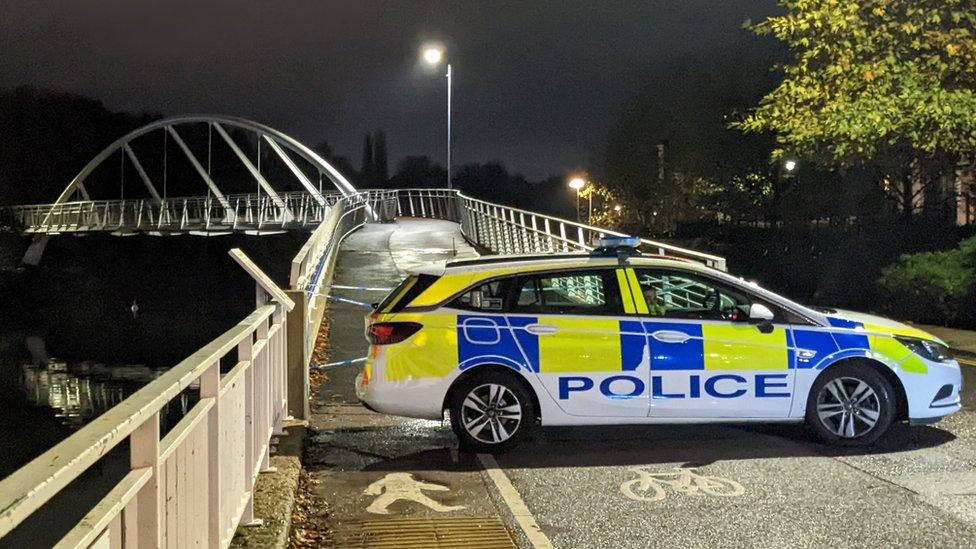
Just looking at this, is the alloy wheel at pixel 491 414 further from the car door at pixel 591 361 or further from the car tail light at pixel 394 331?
the car tail light at pixel 394 331

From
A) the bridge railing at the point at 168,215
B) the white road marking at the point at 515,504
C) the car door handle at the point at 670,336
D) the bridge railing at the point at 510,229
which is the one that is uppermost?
the bridge railing at the point at 168,215

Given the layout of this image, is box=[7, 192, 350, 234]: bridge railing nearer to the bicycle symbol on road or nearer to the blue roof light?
the blue roof light

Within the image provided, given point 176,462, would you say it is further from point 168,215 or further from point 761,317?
point 168,215

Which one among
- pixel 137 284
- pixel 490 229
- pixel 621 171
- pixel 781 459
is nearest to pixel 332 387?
pixel 781 459

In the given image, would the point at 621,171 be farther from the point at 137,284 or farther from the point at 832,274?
the point at 137,284

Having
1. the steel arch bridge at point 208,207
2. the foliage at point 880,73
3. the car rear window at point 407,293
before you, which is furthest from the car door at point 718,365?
the steel arch bridge at point 208,207

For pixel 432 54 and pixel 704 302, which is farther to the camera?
pixel 432 54

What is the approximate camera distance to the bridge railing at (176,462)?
2.34 m

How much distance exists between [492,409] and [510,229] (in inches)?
668

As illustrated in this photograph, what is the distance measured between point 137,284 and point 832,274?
62.9 m

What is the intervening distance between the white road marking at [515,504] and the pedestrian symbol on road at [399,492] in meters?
0.36

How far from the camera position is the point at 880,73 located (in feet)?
53.1

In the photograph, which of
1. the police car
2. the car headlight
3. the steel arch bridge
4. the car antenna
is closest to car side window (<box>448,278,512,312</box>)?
the police car

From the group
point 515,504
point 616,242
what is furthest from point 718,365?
point 515,504
